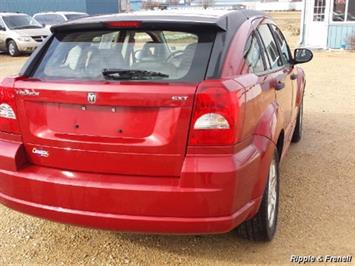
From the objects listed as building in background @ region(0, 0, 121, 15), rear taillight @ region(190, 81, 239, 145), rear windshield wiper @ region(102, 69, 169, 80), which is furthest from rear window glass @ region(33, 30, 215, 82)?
building in background @ region(0, 0, 121, 15)

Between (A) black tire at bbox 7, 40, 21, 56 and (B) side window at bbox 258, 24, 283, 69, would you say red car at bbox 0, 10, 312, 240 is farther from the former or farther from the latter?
(A) black tire at bbox 7, 40, 21, 56

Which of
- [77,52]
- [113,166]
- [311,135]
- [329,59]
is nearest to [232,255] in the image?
[113,166]

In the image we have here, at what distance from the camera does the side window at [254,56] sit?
3.33 meters

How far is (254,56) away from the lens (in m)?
3.51

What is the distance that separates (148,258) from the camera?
340 cm

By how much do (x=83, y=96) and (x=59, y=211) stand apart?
754 mm

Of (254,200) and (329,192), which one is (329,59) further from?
(254,200)

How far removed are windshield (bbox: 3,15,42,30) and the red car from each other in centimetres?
1792

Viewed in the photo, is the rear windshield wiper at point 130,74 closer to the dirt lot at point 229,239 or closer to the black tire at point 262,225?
the black tire at point 262,225

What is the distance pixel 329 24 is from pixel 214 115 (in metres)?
16.2

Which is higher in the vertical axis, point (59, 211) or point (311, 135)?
point (59, 211)

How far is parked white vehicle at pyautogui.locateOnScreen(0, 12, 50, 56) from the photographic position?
1936cm

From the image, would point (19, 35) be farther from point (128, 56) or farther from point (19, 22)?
point (128, 56)

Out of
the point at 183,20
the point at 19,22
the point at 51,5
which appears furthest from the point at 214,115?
the point at 51,5
